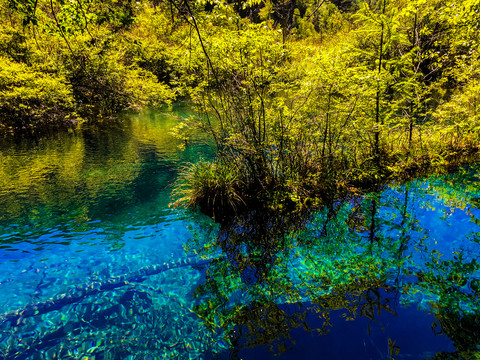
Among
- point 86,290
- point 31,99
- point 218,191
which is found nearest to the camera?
point 86,290

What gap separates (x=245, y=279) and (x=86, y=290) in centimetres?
262

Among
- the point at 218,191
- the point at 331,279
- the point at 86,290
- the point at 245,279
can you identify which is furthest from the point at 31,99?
the point at 331,279

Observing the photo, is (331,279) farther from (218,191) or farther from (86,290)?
(86,290)

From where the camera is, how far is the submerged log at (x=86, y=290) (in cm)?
383

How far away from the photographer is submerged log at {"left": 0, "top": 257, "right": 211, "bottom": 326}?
3.83 m

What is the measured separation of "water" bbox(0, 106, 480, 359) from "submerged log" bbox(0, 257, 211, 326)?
25 millimetres

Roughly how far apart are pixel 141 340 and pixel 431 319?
3.58 metres

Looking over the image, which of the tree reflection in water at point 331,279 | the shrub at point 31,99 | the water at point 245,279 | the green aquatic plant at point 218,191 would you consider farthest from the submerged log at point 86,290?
the shrub at point 31,99

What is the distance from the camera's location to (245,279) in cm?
409

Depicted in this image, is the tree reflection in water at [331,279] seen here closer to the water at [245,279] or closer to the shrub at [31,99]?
the water at [245,279]

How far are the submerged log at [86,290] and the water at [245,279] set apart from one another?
2 centimetres

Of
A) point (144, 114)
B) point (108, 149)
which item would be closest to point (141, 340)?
point (108, 149)

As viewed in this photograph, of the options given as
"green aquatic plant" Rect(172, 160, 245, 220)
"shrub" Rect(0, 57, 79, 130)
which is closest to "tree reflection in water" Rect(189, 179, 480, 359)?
"green aquatic plant" Rect(172, 160, 245, 220)

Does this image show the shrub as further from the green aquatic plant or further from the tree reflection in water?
the tree reflection in water
